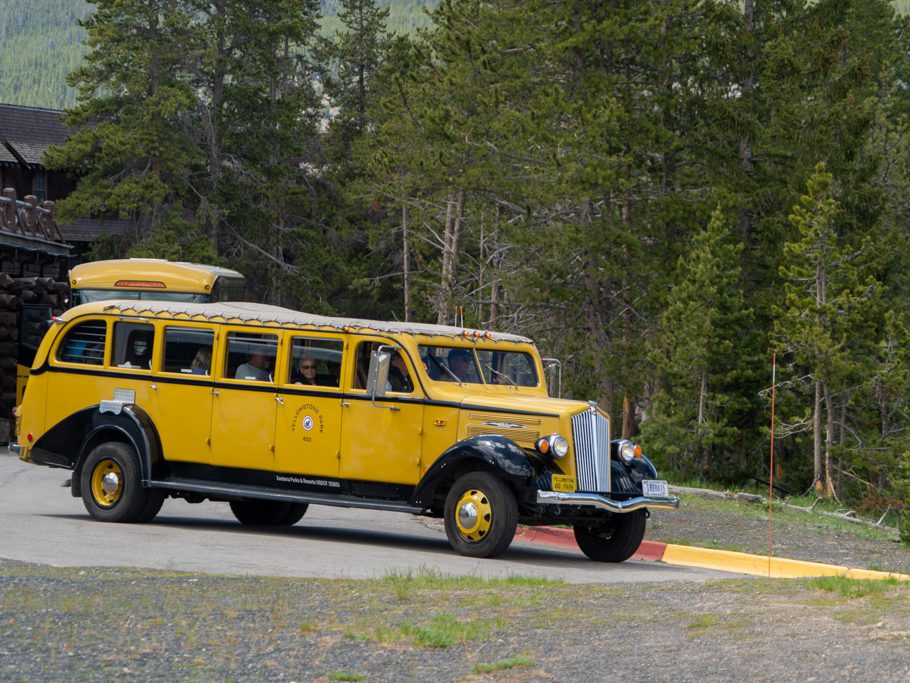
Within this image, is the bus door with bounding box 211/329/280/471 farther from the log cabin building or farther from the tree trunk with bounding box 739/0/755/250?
the tree trunk with bounding box 739/0/755/250

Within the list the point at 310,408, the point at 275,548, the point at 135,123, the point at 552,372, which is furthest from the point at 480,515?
the point at 135,123

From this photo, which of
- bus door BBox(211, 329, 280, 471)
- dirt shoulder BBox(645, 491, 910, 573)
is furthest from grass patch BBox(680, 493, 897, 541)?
bus door BBox(211, 329, 280, 471)

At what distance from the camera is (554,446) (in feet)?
43.9

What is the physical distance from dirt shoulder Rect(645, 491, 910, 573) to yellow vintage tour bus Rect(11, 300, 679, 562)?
1797 mm

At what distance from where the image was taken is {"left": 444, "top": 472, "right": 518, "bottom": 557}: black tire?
13.3 meters

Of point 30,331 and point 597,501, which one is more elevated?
point 30,331

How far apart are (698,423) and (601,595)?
74.9 ft

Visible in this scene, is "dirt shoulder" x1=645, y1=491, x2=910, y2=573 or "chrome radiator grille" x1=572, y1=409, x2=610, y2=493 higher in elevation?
"chrome radiator grille" x1=572, y1=409, x2=610, y2=493

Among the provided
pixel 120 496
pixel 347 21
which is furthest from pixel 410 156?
pixel 347 21

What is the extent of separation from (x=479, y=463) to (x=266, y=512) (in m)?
3.93

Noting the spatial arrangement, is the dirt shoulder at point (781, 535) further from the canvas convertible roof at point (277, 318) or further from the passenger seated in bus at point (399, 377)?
the passenger seated in bus at point (399, 377)

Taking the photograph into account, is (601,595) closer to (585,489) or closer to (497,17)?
(585,489)

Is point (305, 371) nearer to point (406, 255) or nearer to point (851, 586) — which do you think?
point (851, 586)

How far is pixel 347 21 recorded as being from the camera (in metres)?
80.9
